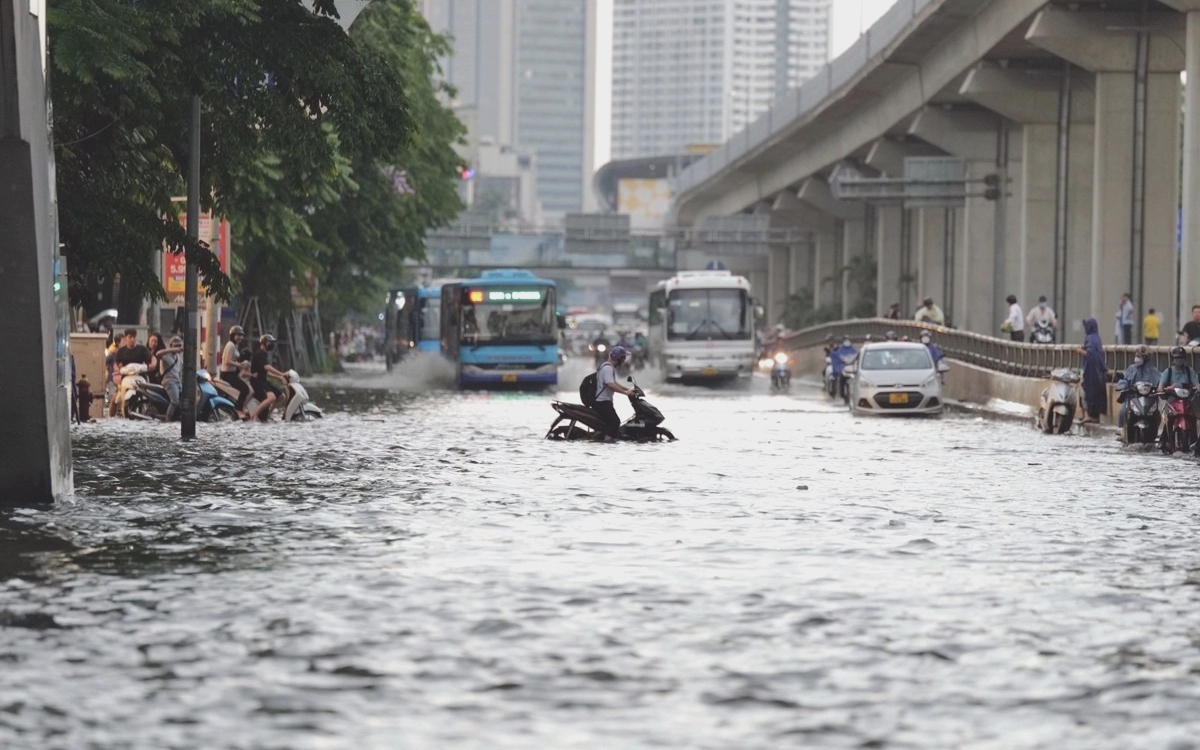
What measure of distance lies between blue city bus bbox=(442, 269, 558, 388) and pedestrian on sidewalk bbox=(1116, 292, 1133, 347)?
52.5 feet

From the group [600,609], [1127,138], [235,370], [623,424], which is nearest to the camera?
[600,609]

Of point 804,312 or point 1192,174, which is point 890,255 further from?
point 1192,174

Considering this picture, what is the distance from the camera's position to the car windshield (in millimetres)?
41344

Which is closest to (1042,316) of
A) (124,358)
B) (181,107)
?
(124,358)

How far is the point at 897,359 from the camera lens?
41.6 meters

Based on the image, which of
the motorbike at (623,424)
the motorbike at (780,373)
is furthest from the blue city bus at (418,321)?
the motorbike at (623,424)

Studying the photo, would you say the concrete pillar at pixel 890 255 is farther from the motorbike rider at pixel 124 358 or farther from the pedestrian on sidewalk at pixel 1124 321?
the motorbike rider at pixel 124 358

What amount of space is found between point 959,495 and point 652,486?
279cm

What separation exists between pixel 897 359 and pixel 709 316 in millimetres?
20718

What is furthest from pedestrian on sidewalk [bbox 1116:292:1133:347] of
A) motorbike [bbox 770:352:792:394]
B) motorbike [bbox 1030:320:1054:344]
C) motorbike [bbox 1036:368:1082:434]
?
motorbike [bbox 770:352:792:394]

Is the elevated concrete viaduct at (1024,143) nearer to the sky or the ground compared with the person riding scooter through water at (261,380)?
nearer to the sky

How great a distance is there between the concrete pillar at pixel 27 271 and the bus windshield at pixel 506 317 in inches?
1465

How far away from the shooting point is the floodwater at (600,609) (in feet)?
27.3

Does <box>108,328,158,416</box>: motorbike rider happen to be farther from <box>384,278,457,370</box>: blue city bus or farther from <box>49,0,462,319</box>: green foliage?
<box>384,278,457,370</box>: blue city bus
